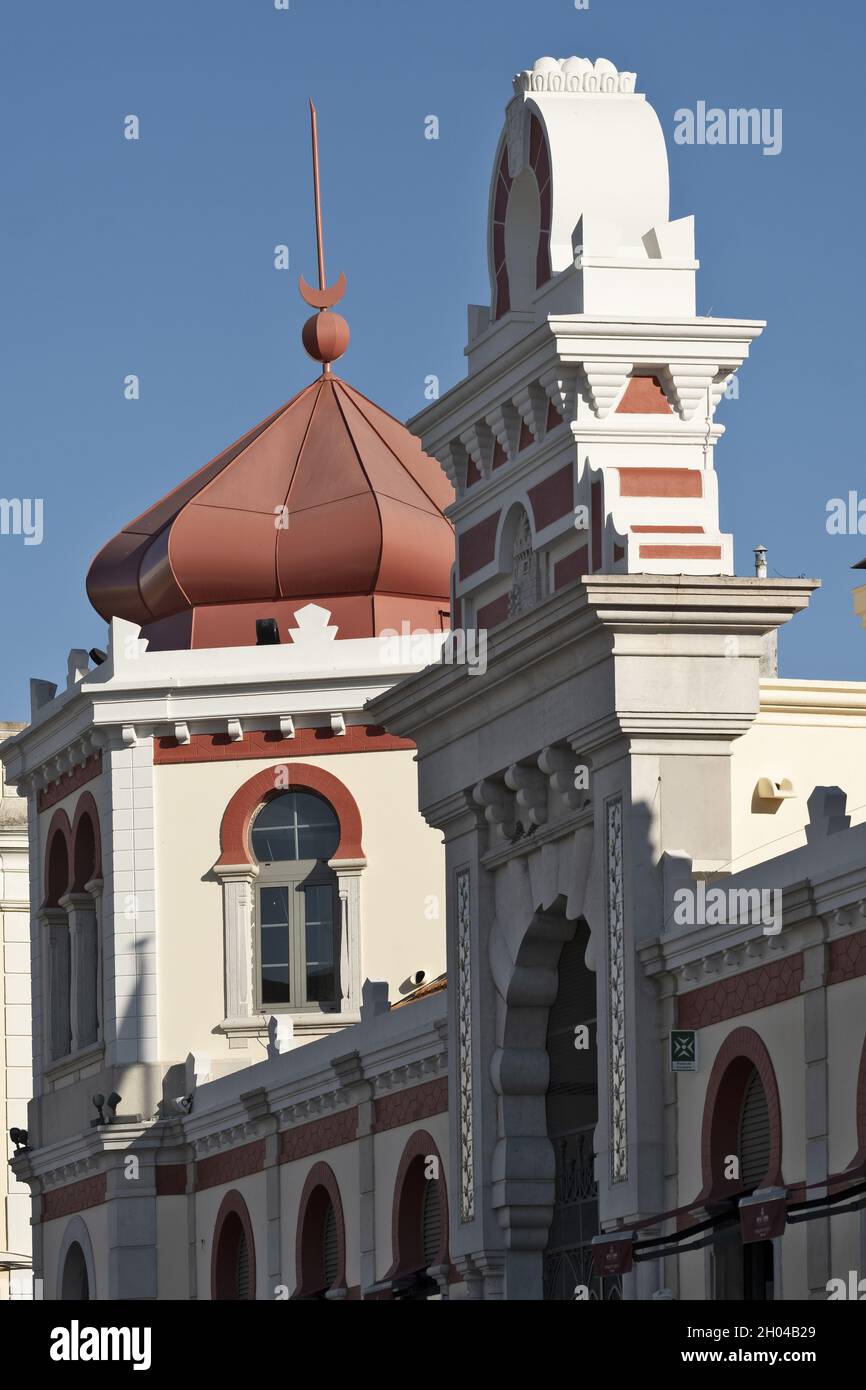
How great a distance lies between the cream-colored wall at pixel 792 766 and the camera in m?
23.7

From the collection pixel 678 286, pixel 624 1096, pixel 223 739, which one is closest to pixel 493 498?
pixel 678 286

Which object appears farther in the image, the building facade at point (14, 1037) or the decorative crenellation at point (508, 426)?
the building facade at point (14, 1037)

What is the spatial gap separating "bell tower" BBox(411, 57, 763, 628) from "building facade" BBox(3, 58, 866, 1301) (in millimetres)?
35

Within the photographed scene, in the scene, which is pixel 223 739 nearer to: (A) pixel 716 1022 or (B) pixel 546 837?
(B) pixel 546 837

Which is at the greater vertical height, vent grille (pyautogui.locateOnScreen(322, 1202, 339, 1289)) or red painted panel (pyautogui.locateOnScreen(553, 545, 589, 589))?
red painted panel (pyautogui.locateOnScreen(553, 545, 589, 589))

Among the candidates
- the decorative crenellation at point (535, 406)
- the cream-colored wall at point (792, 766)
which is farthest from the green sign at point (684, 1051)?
the decorative crenellation at point (535, 406)

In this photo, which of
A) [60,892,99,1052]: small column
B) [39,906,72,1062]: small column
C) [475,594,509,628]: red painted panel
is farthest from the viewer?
[39,906,72,1062]: small column

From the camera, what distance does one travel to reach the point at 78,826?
36.4m

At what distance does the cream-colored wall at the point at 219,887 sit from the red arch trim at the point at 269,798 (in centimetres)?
8

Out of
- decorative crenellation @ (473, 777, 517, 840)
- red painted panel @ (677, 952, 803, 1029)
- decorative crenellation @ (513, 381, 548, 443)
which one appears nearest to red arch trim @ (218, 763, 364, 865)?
decorative crenellation @ (473, 777, 517, 840)

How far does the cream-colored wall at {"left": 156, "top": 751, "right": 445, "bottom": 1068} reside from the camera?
34.2m

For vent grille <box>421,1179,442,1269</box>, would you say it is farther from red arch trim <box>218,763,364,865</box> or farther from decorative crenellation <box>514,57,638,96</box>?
decorative crenellation <box>514,57,638,96</box>

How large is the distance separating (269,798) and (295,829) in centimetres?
44

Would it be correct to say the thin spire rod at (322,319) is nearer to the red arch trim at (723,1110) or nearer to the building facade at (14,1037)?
the building facade at (14,1037)
